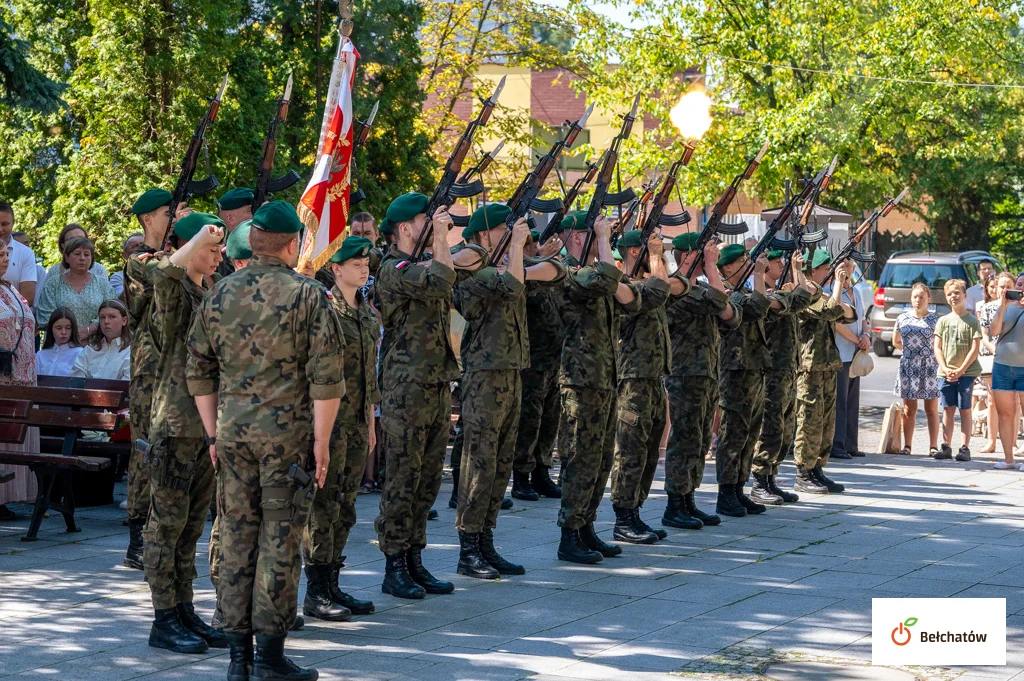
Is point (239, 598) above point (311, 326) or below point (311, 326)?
below

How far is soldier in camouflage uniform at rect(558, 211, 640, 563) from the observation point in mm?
8547

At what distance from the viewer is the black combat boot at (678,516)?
993cm

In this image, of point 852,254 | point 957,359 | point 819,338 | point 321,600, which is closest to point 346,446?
point 321,600

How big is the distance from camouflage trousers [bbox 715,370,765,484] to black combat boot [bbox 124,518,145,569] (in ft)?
14.7

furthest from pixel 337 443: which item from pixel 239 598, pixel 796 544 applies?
pixel 796 544

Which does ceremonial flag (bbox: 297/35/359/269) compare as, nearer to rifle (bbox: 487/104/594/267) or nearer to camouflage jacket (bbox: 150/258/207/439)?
camouflage jacket (bbox: 150/258/207/439)

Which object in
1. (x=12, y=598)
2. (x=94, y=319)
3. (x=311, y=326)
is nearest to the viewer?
(x=311, y=326)

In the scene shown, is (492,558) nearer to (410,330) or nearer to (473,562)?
(473,562)

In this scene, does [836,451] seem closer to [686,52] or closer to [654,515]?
[654,515]

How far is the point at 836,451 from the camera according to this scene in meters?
14.4

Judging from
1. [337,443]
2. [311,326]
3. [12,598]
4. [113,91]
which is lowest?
[12,598]

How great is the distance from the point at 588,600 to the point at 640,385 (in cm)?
197

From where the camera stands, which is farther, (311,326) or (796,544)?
(796,544)

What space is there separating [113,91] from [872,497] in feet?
29.2
